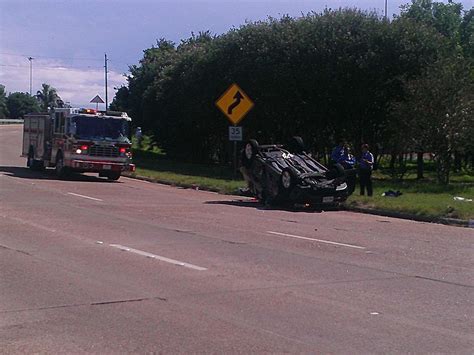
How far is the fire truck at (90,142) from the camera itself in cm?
2880

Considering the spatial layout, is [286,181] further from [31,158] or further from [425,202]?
[31,158]

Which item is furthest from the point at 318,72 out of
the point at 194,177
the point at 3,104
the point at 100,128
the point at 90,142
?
the point at 3,104

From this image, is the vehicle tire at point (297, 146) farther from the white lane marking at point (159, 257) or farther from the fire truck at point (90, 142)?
the white lane marking at point (159, 257)

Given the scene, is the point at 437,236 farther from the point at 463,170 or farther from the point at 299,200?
the point at 463,170

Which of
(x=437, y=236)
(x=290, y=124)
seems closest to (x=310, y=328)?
(x=437, y=236)

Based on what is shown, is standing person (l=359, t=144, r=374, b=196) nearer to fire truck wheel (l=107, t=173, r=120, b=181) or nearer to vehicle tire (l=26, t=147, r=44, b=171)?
fire truck wheel (l=107, t=173, r=120, b=181)

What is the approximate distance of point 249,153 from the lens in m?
23.3

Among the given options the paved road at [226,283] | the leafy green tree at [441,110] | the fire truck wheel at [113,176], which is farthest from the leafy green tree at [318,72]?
the paved road at [226,283]

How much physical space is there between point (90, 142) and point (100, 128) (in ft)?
2.56

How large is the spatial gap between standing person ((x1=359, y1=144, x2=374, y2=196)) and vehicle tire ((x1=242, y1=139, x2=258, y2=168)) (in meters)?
3.48

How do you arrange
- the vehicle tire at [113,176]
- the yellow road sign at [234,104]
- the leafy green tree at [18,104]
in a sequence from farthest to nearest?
the leafy green tree at [18,104] < the vehicle tire at [113,176] < the yellow road sign at [234,104]

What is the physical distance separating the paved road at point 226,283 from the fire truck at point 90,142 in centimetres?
952

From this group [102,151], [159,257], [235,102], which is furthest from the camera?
[102,151]

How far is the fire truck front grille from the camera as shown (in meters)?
29.0
